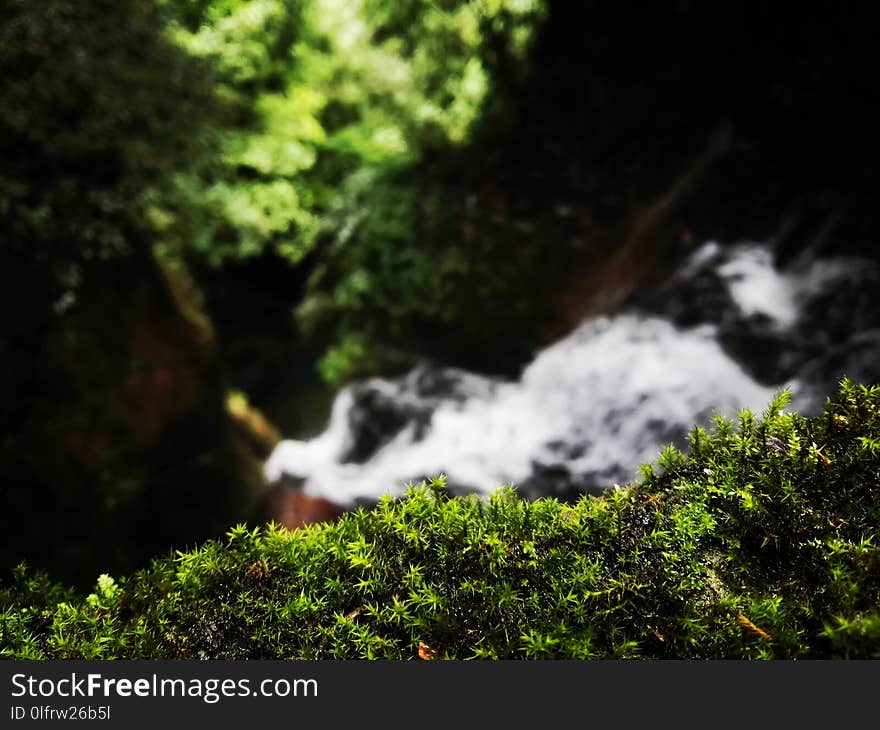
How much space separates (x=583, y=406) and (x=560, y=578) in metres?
5.64

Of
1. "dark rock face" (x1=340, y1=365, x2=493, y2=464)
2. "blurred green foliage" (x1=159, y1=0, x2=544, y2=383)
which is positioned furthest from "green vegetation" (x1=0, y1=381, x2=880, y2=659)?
"blurred green foliage" (x1=159, y1=0, x2=544, y2=383)

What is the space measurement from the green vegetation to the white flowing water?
4.30 meters

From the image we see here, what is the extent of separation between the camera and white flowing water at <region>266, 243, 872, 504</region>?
6.61 meters

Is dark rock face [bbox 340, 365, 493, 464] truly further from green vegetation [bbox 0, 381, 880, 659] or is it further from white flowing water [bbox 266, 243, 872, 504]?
green vegetation [bbox 0, 381, 880, 659]

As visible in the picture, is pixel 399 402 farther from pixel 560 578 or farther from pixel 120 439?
pixel 560 578

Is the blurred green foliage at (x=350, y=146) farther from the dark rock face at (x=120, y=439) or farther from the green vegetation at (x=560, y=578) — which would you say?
the green vegetation at (x=560, y=578)

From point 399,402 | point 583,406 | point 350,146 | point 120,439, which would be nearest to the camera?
point 120,439

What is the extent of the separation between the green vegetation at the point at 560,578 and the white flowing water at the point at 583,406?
4.30m

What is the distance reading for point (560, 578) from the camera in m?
1.83

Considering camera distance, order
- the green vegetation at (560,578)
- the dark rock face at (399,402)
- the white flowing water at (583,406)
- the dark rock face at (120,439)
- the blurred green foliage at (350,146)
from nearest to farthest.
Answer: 1. the green vegetation at (560,578)
2. the dark rock face at (120,439)
3. the white flowing water at (583,406)
4. the dark rock face at (399,402)
5. the blurred green foliage at (350,146)

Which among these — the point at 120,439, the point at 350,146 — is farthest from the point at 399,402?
the point at 350,146

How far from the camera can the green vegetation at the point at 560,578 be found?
5.54ft

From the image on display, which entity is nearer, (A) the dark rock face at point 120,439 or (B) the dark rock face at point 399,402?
(A) the dark rock face at point 120,439

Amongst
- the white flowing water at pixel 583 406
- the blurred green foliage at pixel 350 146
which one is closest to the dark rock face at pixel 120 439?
the white flowing water at pixel 583 406
